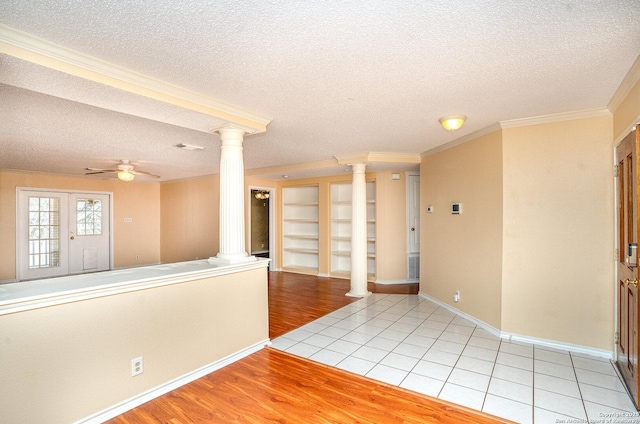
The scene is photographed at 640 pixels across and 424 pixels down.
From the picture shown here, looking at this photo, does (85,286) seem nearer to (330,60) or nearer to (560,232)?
(330,60)

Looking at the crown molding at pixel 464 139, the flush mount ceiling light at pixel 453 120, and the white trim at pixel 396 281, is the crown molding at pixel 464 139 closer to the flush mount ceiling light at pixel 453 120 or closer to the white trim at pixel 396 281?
the flush mount ceiling light at pixel 453 120

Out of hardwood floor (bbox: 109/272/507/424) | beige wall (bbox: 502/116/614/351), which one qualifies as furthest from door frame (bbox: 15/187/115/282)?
beige wall (bbox: 502/116/614/351)

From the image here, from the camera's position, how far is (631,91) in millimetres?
2477

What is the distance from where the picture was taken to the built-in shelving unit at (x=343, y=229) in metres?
6.81

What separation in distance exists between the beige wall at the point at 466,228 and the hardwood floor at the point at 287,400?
1881 millimetres

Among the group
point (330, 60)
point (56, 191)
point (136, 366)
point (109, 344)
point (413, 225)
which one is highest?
point (330, 60)

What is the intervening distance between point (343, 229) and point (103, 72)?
5536mm

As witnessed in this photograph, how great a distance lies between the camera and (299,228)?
7844 mm

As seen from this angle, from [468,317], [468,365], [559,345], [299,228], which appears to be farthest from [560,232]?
[299,228]

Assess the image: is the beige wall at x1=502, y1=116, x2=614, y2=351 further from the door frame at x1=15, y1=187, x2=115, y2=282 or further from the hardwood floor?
the door frame at x1=15, y1=187, x2=115, y2=282

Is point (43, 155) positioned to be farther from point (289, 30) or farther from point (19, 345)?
point (289, 30)

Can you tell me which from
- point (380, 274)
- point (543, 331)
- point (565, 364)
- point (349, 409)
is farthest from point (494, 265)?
point (380, 274)

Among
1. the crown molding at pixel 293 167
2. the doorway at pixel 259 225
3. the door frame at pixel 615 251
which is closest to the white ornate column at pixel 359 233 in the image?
the crown molding at pixel 293 167

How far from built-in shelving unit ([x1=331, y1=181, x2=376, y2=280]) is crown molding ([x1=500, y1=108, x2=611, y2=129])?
137 inches
